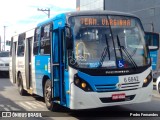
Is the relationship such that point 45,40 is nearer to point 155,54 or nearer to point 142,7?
point 155,54

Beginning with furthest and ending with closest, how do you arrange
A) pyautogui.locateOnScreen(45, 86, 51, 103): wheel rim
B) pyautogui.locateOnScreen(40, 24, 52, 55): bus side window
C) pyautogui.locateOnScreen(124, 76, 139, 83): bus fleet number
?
pyautogui.locateOnScreen(40, 24, 52, 55): bus side window, pyautogui.locateOnScreen(45, 86, 51, 103): wheel rim, pyautogui.locateOnScreen(124, 76, 139, 83): bus fleet number

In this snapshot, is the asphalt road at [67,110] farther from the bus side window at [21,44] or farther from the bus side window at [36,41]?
the bus side window at [21,44]

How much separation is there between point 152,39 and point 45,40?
10.8ft

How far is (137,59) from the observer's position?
9.17 m

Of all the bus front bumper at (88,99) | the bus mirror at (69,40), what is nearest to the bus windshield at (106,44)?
the bus mirror at (69,40)

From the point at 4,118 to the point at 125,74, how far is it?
3460 mm

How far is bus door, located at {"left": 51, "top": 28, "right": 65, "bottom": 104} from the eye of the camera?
31.0 feet

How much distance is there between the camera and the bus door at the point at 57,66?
945cm

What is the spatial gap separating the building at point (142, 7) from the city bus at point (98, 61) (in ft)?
78.8

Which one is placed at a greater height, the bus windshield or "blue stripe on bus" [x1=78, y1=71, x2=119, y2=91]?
the bus windshield

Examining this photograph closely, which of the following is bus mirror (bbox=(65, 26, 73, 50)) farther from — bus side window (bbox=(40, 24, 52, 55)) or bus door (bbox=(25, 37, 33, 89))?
bus door (bbox=(25, 37, 33, 89))

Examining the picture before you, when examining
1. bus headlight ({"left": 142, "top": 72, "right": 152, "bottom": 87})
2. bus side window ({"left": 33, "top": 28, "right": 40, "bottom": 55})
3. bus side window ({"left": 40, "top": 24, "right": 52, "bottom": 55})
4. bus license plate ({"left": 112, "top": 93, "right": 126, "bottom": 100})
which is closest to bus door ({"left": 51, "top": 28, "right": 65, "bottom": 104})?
bus side window ({"left": 40, "top": 24, "right": 52, "bottom": 55})

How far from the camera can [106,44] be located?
29.4 feet

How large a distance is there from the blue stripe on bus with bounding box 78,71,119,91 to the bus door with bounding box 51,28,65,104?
1.06 m
